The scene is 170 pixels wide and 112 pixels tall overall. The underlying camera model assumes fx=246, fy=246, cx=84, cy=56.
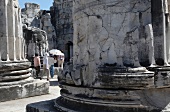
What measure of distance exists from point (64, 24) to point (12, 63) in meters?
17.0

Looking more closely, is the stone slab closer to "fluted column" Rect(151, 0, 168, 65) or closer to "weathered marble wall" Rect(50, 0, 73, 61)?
"fluted column" Rect(151, 0, 168, 65)

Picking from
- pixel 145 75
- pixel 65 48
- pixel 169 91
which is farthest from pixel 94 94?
pixel 65 48

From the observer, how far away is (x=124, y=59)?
3057mm

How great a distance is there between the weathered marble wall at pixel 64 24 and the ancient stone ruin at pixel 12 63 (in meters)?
15.6

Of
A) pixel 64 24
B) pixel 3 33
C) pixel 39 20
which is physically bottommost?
pixel 3 33

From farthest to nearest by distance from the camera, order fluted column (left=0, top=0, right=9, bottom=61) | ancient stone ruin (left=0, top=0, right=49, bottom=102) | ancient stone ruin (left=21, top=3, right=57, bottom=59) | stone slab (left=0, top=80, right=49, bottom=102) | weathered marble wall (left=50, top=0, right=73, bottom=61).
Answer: weathered marble wall (left=50, top=0, right=73, bottom=61) → ancient stone ruin (left=21, top=3, right=57, bottom=59) → fluted column (left=0, top=0, right=9, bottom=61) → ancient stone ruin (left=0, top=0, right=49, bottom=102) → stone slab (left=0, top=80, right=49, bottom=102)

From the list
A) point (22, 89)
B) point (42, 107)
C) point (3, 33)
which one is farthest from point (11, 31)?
point (42, 107)

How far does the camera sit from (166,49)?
3150mm

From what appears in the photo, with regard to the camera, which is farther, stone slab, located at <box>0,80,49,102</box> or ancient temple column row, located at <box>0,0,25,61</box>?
ancient temple column row, located at <box>0,0,25,61</box>

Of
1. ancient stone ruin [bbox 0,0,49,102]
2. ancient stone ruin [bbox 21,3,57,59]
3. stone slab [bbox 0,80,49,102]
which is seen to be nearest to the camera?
stone slab [bbox 0,80,49,102]

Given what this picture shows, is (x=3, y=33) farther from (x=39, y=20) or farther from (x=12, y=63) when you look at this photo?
(x=39, y=20)

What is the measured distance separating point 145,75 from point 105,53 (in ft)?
1.94

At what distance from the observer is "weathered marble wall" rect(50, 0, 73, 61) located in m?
22.3

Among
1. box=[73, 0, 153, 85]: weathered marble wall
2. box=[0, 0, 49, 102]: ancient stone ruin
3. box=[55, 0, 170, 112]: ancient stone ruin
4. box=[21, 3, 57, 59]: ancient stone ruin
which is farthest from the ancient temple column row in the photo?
box=[21, 3, 57, 59]: ancient stone ruin
